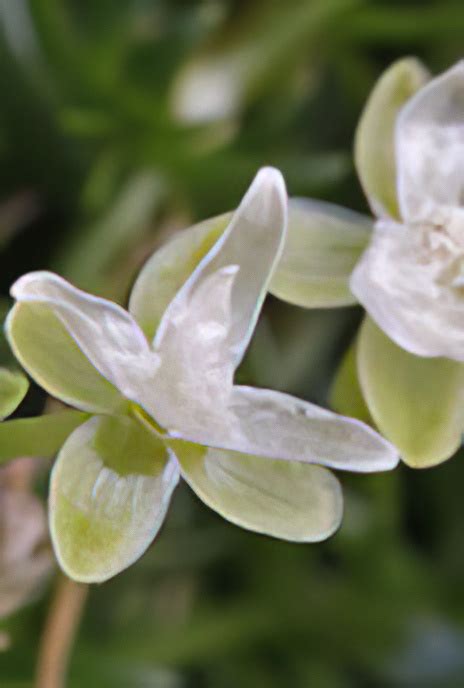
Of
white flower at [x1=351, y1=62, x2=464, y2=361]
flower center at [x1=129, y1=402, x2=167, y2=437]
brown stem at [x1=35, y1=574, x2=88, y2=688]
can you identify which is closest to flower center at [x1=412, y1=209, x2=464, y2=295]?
white flower at [x1=351, y1=62, x2=464, y2=361]

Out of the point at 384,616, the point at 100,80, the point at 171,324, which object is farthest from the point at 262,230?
the point at 384,616

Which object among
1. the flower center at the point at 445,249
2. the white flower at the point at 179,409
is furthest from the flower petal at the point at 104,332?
the flower center at the point at 445,249

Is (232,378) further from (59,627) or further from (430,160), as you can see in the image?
(59,627)

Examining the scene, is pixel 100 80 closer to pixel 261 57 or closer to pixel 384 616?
pixel 261 57

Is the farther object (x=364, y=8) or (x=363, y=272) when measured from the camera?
(x=364, y=8)

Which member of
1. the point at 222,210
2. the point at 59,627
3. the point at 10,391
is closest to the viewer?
the point at 10,391

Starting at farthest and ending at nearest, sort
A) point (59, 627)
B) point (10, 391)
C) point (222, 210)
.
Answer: point (222, 210) → point (59, 627) → point (10, 391)

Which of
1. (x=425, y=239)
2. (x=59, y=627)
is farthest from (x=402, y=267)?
(x=59, y=627)
